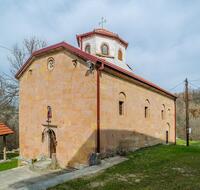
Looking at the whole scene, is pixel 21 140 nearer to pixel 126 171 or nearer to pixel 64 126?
pixel 64 126

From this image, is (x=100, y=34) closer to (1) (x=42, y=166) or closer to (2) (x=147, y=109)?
(2) (x=147, y=109)

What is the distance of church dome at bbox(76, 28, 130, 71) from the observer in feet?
59.4

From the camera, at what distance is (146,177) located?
8.96 metres

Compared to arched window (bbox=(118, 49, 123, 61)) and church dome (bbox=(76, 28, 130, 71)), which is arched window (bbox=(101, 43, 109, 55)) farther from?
arched window (bbox=(118, 49, 123, 61))

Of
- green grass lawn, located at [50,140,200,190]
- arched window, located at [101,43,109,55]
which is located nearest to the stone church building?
arched window, located at [101,43,109,55]

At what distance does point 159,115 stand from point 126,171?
11.8m

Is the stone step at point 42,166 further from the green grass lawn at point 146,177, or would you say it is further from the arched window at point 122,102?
the arched window at point 122,102

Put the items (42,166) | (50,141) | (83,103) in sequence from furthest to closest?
(50,141) → (42,166) → (83,103)

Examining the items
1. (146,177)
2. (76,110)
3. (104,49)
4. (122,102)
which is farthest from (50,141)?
(146,177)

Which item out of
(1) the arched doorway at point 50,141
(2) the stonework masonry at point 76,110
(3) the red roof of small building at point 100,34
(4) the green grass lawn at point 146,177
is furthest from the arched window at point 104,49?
(4) the green grass lawn at point 146,177

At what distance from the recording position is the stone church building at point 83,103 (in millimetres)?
12562

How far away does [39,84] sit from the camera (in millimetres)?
16234

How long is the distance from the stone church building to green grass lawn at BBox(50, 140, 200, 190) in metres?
2.40

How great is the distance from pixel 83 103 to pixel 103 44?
7.16 m
